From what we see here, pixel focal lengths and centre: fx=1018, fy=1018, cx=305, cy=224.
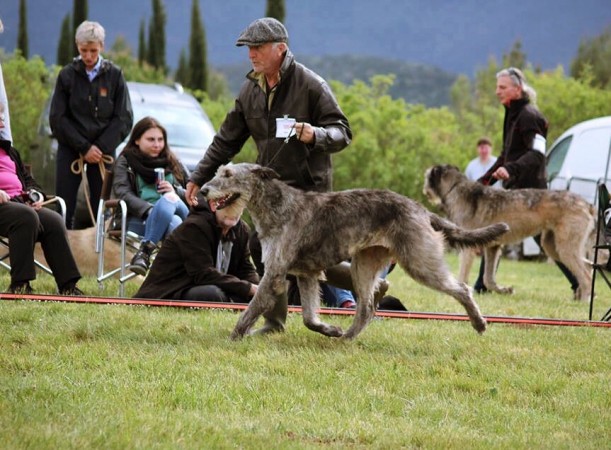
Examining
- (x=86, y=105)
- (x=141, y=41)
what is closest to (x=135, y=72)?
(x=141, y=41)

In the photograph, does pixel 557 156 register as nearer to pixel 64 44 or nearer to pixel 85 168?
pixel 85 168

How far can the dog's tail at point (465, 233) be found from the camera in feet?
21.9

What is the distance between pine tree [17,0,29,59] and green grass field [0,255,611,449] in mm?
32459

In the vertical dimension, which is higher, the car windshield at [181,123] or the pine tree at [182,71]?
the car windshield at [181,123]

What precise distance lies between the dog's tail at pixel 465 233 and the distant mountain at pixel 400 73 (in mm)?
76844

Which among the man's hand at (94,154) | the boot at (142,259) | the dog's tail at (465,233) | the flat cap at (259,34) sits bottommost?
the boot at (142,259)

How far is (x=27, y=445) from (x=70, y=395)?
2.77 ft

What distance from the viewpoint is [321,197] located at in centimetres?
650

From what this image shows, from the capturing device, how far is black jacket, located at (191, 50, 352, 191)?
675 centimetres

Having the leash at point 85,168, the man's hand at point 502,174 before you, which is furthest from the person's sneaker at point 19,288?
the man's hand at point 502,174

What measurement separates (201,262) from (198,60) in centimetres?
2978

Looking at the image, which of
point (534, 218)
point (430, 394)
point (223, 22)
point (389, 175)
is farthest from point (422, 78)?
point (430, 394)

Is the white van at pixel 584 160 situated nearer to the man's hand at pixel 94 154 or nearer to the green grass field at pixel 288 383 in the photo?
the green grass field at pixel 288 383

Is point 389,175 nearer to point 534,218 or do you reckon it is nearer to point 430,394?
point 534,218
